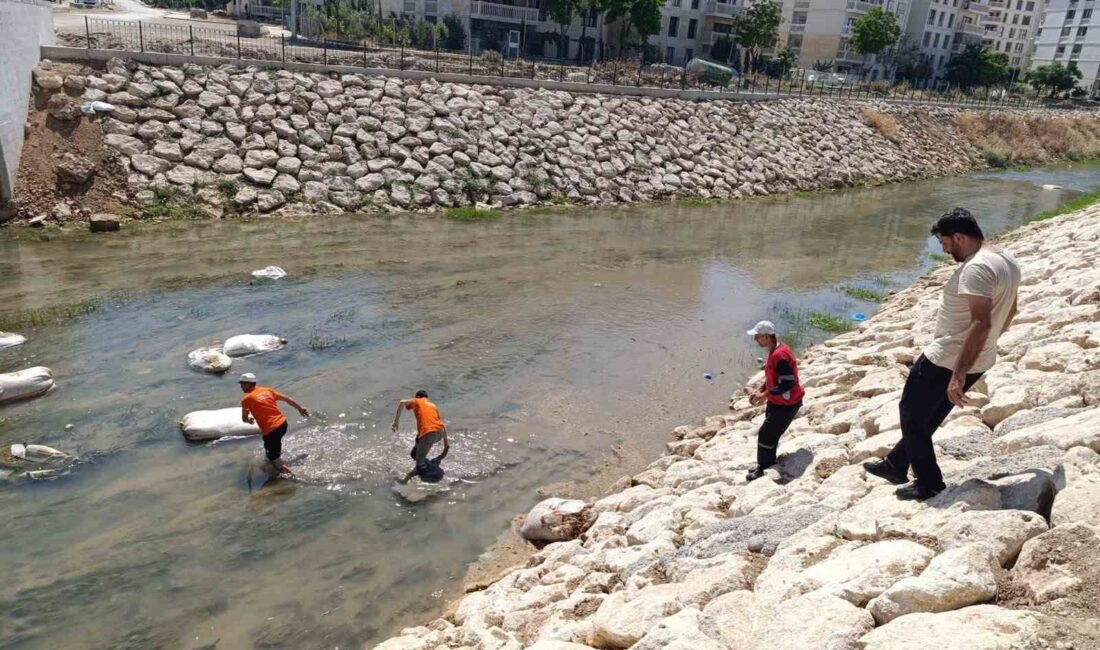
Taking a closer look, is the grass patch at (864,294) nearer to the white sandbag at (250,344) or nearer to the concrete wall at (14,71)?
the white sandbag at (250,344)

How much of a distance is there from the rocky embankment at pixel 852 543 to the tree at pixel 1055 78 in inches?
3119

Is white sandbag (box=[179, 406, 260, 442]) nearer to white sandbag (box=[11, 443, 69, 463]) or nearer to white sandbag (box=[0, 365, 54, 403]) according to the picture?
white sandbag (box=[11, 443, 69, 463])

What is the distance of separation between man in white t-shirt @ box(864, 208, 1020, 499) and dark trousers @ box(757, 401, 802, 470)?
1803 mm

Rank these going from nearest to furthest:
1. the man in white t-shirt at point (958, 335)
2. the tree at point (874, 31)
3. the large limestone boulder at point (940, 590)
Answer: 1. the large limestone boulder at point (940, 590)
2. the man in white t-shirt at point (958, 335)
3. the tree at point (874, 31)

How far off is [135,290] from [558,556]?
11050mm

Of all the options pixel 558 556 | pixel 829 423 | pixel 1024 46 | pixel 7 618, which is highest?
pixel 1024 46

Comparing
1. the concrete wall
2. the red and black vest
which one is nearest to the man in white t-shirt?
the red and black vest

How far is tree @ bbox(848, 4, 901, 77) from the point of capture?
60.3 metres

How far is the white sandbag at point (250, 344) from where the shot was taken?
11531 millimetres

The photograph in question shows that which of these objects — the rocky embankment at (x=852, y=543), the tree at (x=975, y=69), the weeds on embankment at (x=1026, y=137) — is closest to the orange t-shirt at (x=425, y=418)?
the rocky embankment at (x=852, y=543)

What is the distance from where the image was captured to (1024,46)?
104 metres

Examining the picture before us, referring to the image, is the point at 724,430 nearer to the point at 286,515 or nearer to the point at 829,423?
the point at 829,423

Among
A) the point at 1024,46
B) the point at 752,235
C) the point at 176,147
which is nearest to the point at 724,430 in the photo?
the point at 752,235

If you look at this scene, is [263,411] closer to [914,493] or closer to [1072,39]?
[914,493]
